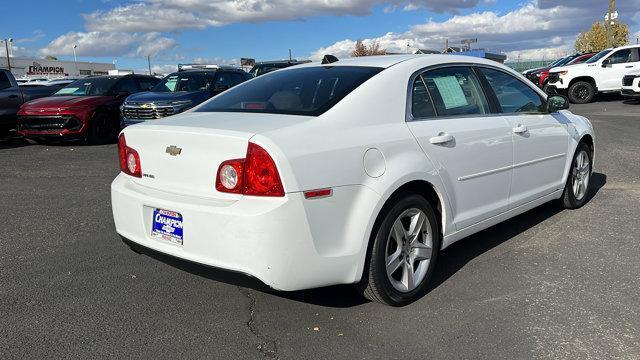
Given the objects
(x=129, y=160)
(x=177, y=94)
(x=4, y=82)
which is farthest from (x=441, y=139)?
(x=4, y=82)

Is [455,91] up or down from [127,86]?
A: up

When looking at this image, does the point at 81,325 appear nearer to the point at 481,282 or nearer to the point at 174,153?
the point at 174,153

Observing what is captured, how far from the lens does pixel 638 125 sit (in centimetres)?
1262

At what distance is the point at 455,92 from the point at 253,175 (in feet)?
6.32

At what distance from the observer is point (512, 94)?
4.67 meters

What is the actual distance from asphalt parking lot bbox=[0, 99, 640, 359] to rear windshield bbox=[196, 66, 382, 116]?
1.16m

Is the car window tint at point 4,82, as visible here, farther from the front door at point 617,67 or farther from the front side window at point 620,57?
the front side window at point 620,57

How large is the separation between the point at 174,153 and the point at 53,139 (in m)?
9.77

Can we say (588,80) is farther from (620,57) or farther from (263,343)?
(263,343)

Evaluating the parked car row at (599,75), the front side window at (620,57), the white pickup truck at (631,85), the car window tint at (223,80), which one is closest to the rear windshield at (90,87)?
the car window tint at (223,80)

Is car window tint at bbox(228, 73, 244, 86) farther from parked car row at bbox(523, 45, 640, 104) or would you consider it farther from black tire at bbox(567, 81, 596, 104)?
black tire at bbox(567, 81, 596, 104)

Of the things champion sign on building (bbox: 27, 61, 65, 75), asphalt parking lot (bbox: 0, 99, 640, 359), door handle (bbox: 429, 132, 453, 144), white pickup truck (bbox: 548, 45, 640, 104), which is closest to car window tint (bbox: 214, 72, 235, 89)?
asphalt parking lot (bbox: 0, 99, 640, 359)

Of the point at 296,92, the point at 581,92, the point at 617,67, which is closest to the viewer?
the point at 296,92

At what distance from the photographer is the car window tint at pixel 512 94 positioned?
176 inches
